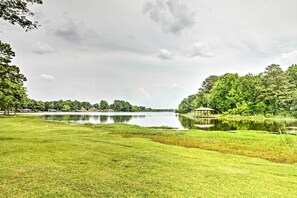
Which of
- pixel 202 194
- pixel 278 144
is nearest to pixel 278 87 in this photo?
pixel 278 144

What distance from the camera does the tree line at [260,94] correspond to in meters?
76.2


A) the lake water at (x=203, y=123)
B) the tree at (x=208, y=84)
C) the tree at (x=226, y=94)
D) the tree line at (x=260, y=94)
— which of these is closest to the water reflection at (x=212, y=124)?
the lake water at (x=203, y=123)

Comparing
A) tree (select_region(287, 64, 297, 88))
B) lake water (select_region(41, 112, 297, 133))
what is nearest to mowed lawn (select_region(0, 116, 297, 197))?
lake water (select_region(41, 112, 297, 133))

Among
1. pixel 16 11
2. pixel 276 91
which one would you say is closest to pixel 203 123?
pixel 276 91

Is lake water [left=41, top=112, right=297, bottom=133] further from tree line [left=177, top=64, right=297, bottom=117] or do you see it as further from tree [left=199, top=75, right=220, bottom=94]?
tree [left=199, top=75, right=220, bottom=94]

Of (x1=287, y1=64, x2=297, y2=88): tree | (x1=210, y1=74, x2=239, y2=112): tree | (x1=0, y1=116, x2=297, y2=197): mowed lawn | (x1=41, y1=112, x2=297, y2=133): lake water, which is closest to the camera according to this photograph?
(x1=0, y1=116, x2=297, y2=197): mowed lawn

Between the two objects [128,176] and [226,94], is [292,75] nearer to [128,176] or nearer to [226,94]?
[226,94]

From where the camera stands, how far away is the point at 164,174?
11156 mm

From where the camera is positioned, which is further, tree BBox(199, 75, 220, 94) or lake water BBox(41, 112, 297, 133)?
tree BBox(199, 75, 220, 94)

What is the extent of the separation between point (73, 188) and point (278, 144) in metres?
20.9

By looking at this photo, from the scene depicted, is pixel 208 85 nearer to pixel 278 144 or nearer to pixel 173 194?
pixel 278 144

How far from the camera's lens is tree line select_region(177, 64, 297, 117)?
76.2m

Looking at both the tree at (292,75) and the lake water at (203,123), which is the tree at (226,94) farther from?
the lake water at (203,123)

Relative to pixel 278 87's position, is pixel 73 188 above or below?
below
